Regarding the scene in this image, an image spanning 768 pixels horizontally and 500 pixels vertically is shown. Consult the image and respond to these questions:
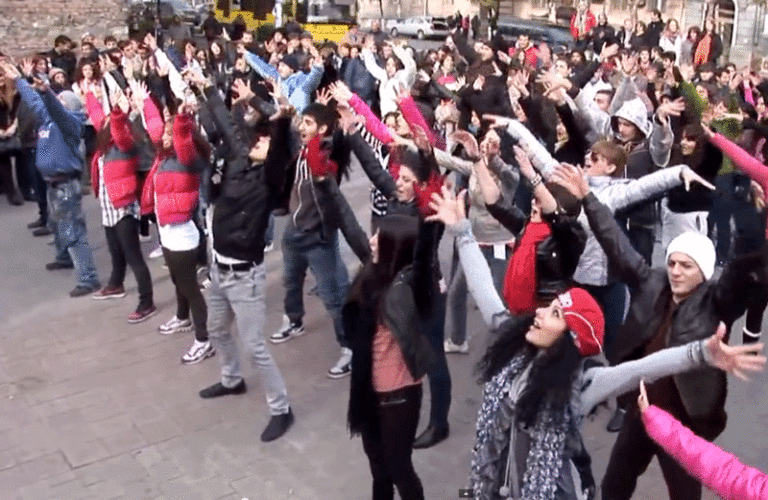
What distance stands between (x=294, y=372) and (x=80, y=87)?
Result: 5528 millimetres

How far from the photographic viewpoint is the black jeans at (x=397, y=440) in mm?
3858

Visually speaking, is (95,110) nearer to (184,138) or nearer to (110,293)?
(110,293)

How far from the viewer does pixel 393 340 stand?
3.85 metres

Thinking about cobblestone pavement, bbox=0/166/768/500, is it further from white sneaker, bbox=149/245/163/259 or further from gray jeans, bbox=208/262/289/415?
white sneaker, bbox=149/245/163/259

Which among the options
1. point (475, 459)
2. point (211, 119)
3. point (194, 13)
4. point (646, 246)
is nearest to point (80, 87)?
point (211, 119)

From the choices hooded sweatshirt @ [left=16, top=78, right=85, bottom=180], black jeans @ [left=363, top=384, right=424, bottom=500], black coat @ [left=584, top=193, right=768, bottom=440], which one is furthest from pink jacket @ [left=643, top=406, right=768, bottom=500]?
hooded sweatshirt @ [left=16, top=78, right=85, bottom=180]

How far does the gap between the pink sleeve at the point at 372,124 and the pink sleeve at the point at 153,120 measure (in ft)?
4.76

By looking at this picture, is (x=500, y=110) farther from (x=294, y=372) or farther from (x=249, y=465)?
(x=249, y=465)

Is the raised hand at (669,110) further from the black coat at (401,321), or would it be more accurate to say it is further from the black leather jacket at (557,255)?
the black coat at (401,321)

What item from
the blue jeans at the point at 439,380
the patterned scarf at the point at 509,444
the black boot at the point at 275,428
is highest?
A: the patterned scarf at the point at 509,444

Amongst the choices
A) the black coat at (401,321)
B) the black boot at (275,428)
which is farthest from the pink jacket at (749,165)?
the black boot at (275,428)

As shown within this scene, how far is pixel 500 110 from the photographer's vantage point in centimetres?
738

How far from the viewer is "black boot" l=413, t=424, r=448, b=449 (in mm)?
5039

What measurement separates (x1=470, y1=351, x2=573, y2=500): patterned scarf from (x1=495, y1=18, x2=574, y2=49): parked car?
25.1m
